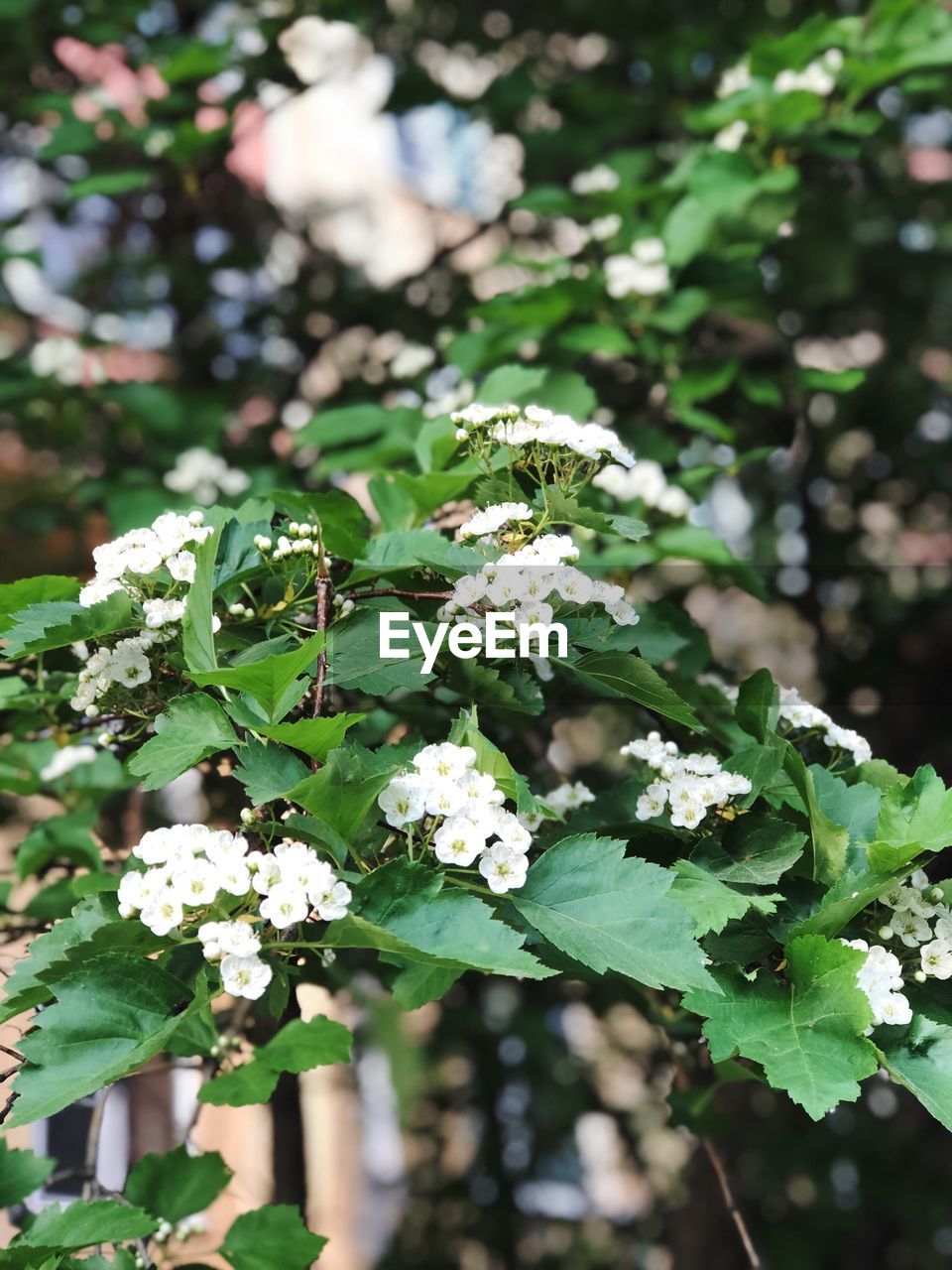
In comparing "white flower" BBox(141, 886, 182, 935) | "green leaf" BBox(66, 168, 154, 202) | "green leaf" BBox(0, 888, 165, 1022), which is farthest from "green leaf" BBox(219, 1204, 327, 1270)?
"green leaf" BBox(66, 168, 154, 202)

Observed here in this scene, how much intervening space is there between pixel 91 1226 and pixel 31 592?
57 centimetres

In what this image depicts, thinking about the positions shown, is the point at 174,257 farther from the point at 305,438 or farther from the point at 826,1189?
the point at 826,1189

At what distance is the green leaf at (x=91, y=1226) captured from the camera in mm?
1095

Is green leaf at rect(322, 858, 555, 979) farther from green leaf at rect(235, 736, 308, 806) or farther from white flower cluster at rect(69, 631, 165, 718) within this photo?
white flower cluster at rect(69, 631, 165, 718)

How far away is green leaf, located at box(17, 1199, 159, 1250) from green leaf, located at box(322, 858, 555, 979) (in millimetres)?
439

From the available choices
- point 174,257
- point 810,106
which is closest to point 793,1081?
point 810,106

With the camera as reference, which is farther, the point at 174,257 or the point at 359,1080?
the point at 359,1080

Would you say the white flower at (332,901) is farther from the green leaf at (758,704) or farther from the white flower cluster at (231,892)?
the green leaf at (758,704)

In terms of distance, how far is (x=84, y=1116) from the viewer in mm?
1864

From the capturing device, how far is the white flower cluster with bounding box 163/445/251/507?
7.47 ft

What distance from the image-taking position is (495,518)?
1.04m

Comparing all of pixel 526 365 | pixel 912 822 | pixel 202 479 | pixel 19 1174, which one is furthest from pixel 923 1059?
pixel 202 479

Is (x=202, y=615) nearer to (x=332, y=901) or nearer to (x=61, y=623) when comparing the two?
(x=61, y=623)

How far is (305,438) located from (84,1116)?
110 centimetres
